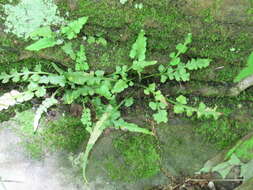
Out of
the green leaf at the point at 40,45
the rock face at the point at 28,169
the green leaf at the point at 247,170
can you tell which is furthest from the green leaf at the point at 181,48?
the rock face at the point at 28,169

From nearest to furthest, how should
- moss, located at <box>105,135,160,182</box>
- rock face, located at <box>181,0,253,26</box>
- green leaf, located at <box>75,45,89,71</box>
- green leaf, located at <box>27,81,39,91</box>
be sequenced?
rock face, located at <box>181,0,253,26</box> → green leaf, located at <box>75,45,89,71</box> → green leaf, located at <box>27,81,39,91</box> → moss, located at <box>105,135,160,182</box>

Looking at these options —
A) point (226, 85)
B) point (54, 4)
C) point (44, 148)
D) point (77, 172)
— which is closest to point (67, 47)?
point (54, 4)

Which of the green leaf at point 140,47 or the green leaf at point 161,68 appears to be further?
the green leaf at point 161,68

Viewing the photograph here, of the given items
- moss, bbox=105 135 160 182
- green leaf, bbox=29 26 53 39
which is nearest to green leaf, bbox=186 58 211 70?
moss, bbox=105 135 160 182

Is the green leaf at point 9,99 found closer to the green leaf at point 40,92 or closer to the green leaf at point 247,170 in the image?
the green leaf at point 40,92

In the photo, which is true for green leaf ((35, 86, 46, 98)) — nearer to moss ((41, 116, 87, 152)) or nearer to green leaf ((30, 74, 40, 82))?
green leaf ((30, 74, 40, 82))

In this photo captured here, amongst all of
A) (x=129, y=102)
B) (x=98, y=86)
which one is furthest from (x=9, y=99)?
(x=129, y=102)
